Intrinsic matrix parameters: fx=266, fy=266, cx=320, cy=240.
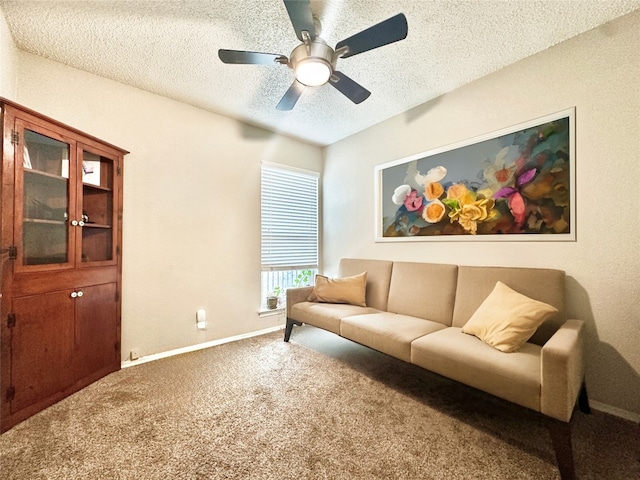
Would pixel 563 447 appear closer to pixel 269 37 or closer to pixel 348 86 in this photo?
pixel 348 86

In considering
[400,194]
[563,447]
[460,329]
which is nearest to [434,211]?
[400,194]

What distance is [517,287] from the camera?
204 centimetres

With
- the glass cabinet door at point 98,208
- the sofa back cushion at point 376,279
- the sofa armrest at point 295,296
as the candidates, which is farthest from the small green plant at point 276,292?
the glass cabinet door at point 98,208

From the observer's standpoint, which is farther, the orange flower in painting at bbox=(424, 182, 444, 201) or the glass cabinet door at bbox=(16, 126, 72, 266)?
the orange flower in painting at bbox=(424, 182, 444, 201)

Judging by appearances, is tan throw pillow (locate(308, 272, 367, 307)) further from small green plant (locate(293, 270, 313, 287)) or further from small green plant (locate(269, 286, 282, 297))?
small green plant (locate(293, 270, 313, 287))

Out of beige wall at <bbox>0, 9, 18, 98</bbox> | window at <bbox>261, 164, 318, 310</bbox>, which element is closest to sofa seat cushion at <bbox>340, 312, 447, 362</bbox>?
window at <bbox>261, 164, 318, 310</bbox>

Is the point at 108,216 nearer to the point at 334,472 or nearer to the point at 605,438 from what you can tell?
the point at 334,472

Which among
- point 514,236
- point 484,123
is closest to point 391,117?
point 484,123

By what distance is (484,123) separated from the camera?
2.41m

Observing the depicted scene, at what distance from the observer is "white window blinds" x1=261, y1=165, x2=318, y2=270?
357 cm

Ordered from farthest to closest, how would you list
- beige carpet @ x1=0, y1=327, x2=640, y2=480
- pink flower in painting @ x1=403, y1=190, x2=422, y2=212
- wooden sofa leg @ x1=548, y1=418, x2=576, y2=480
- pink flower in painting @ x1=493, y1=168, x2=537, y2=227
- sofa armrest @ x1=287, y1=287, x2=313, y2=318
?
sofa armrest @ x1=287, y1=287, x2=313, y2=318 < pink flower in painting @ x1=403, y1=190, x2=422, y2=212 < pink flower in painting @ x1=493, y1=168, x2=537, y2=227 < beige carpet @ x1=0, y1=327, x2=640, y2=480 < wooden sofa leg @ x1=548, y1=418, x2=576, y2=480

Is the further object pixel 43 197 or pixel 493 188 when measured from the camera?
pixel 493 188

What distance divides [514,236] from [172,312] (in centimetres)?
331

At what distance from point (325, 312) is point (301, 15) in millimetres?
2315
